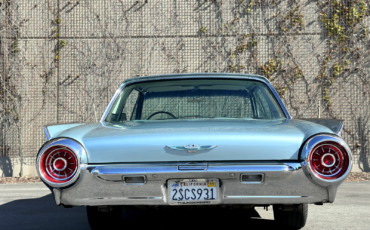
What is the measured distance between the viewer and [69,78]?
9242mm

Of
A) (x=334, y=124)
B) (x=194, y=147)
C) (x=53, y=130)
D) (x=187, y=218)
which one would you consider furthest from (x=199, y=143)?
(x=187, y=218)

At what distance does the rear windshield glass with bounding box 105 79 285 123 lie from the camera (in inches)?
142

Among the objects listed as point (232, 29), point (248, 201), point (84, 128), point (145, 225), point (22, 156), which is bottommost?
point (22, 156)

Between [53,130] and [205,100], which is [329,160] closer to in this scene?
[205,100]

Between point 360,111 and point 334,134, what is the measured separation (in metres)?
6.80

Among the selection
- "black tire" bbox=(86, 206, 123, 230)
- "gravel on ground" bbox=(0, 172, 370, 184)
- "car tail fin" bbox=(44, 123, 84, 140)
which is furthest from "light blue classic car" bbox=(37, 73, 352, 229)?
"gravel on ground" bbox=(0, 172, 370, 184)

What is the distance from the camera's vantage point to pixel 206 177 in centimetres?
258

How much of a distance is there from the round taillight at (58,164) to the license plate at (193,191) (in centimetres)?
62

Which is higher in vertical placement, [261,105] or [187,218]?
[261,105]

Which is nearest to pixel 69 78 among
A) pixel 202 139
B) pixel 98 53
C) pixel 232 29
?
pixel 98 53

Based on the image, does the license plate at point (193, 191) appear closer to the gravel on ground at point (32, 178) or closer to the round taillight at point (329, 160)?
the round taillight at point (329, 160)

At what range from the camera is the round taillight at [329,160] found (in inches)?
101

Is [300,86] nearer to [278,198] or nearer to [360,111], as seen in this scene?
[360,111]

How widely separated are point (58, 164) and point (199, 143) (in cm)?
89
